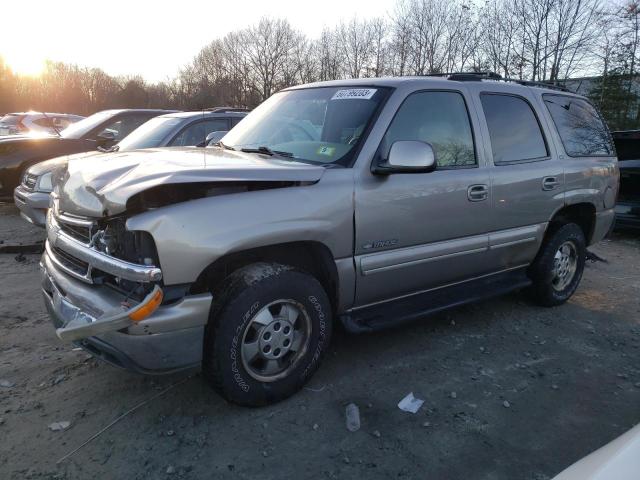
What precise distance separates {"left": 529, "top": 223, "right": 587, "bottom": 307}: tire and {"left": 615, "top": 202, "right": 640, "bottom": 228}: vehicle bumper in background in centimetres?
335

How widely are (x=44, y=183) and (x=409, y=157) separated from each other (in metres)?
4.84

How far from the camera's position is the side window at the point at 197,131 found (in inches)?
253

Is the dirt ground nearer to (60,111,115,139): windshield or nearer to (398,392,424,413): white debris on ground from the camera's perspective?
(398,392,424,413): white debris on ground

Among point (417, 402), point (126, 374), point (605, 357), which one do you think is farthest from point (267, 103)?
point (605, 357)

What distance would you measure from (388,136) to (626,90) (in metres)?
16.0

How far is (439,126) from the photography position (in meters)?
3.67

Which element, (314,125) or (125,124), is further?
(125,124)

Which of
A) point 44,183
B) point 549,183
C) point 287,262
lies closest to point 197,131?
point 44,183

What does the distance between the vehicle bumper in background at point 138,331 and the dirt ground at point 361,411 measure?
467 millimetres

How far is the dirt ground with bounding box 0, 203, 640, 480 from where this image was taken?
252 centimetres

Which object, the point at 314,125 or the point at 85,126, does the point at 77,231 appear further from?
the point at 85,126

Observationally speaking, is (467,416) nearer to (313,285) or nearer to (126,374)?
(313,285)

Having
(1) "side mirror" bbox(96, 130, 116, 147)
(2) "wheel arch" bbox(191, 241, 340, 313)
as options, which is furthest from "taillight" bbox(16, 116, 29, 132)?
(2) "wheel arch" bbox(191, 241, 340, 313)

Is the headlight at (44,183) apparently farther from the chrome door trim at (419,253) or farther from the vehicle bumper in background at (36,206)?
the chrome door trim at (419,253)
